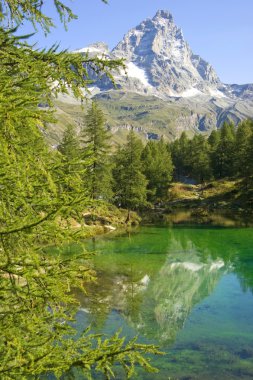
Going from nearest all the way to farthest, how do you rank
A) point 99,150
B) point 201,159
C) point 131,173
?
1. point 99,150
2. point 131,173
3. point 201,159

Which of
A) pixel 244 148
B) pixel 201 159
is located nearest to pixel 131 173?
pixel 244 148

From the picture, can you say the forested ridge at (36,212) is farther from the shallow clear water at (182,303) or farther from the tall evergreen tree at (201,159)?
the tall evergreen tree at (201,159)

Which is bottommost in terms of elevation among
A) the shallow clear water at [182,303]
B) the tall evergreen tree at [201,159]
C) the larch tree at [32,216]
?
the shallow clear water at [182,303]

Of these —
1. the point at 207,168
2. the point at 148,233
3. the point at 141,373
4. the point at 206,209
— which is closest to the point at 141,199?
the point at 148,233

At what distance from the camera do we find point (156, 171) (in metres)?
79.9

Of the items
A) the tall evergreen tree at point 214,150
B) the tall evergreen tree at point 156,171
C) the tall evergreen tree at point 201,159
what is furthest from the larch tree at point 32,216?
the tall evergreen tree at point 214,150

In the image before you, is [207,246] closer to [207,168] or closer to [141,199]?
[141,199]

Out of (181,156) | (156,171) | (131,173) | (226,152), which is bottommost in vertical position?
(131,173)

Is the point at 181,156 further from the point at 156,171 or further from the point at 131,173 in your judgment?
the point at 131,173

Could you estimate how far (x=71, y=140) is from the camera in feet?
195

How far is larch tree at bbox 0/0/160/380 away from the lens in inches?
208

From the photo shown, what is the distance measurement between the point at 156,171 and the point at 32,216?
2931 inches

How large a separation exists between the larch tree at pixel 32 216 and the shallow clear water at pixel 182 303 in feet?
5.40

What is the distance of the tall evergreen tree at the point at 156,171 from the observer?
79125 millimetres
